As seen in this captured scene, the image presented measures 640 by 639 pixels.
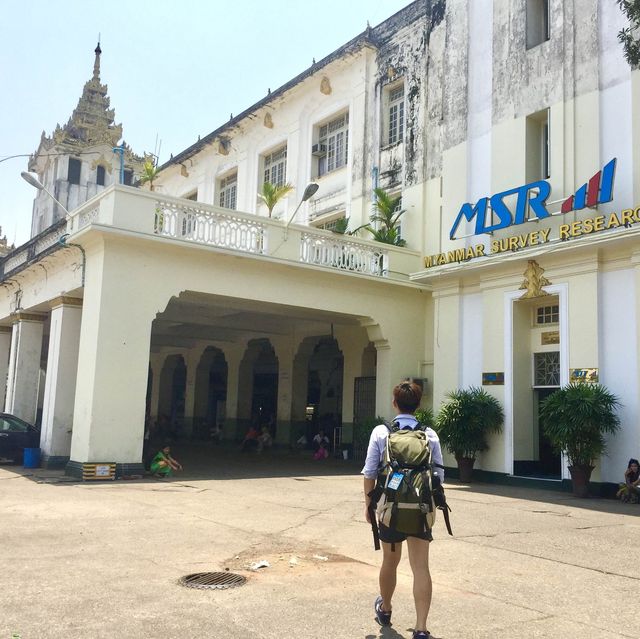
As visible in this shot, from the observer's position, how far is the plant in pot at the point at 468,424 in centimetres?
1516

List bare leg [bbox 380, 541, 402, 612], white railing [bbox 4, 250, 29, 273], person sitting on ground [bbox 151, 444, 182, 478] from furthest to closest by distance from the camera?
white railing [bbox 4, 250, 29, 273], person sitting on ground [bbox 151, 444, 182, 478], bare leg [bbox 380, 541, 402, 612]

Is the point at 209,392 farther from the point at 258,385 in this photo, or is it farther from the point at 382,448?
the point at 382,448

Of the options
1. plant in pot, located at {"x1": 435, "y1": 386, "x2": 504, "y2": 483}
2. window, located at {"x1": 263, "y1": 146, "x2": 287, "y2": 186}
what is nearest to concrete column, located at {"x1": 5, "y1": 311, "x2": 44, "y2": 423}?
window, located at {"x1": 263, "y1": 146, "x2": 287, "y2": 186}

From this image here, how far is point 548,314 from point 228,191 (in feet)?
53.1

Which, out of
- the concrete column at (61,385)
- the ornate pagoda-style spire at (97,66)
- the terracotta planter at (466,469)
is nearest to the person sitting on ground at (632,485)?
the terracotta planter at (466,469)

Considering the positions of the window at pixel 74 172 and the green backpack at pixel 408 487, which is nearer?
the green backpack at pixel 408 487

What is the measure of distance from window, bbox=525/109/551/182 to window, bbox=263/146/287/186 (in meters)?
10.4

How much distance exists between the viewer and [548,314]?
610 inches

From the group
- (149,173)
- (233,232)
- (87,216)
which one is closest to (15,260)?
(87,216)

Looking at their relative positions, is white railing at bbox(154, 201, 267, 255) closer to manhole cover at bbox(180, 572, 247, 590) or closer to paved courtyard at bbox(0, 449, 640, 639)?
paved courtyard at bbox(0, 449, 640, 639)

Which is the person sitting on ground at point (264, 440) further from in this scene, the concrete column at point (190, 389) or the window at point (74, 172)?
the window at point (74, 172)

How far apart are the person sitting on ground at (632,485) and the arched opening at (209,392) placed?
19.7 m

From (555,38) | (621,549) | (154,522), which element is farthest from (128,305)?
(555,38)

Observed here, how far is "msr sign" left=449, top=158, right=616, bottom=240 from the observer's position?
45.1ft
